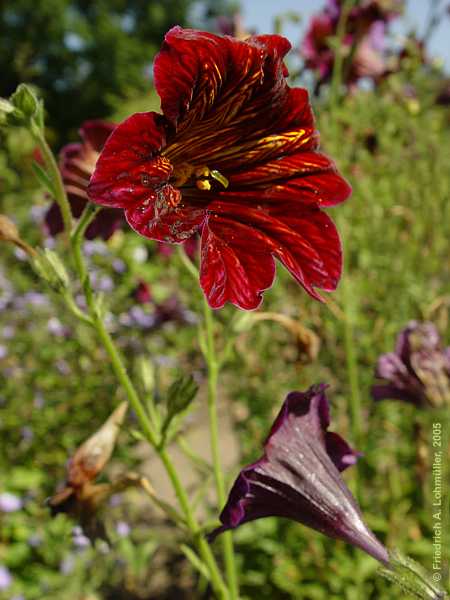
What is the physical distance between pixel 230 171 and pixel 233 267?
0.25 m

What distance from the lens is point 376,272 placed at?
284 cm

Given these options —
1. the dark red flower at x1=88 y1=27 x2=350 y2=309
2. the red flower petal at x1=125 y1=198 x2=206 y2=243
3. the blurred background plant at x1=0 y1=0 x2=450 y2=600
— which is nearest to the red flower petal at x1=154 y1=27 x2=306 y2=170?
the dark red flower at x1=88 y1=27 x2=350 y2=309

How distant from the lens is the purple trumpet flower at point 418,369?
50.8 inches

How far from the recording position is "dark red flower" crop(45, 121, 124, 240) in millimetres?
1139

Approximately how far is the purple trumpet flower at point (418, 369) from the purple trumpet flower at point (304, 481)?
0.45 m

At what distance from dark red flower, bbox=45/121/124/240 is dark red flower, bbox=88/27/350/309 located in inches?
9.1

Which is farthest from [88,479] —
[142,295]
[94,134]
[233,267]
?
[142,295]

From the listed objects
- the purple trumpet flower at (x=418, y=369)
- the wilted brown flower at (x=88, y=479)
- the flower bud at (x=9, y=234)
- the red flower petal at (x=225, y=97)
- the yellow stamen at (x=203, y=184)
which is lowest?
the wilted brown flower at (x=88, y=479)

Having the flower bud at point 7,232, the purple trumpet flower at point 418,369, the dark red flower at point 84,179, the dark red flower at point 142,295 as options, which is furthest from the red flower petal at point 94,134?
the dark red flower at point 142,295

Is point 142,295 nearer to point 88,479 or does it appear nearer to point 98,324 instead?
point 88,479

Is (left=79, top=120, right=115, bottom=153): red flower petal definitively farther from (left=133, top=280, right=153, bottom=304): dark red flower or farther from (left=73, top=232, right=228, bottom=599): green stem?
(left=133, top=280, right=153, bottom=304): dark red flower

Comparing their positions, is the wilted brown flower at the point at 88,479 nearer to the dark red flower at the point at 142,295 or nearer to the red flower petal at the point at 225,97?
the red flower petal at the point at 225,97

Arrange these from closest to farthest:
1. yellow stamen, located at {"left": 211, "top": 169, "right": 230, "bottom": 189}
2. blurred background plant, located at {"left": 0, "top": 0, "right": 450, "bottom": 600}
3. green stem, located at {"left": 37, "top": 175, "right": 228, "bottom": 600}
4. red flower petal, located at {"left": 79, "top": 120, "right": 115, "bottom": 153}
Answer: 1. green stem, located at {"left": 37, "top": 175, "right": 228, "bottom": 600}
2. yellow stamen, located at {"left": 211, "top": 169, "right": 230, "bottom": 189}
3. red flower petal, located at {"left": 79, "top": 120, "right": 115, "bottom": 153}
4. blurred background plant, located at {"left": 0, "top": 0, "right": 450, "bottom": 600}

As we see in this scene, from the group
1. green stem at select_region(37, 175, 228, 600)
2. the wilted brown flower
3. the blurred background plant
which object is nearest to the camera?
green stem at select_region(37, 175, 228, 600)
